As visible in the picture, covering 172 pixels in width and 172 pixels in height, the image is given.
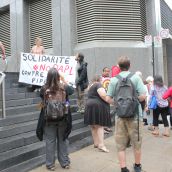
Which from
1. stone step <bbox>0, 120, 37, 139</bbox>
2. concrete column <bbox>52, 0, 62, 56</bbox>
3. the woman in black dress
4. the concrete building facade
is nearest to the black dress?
the woman in black dress

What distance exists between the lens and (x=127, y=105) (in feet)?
19.7

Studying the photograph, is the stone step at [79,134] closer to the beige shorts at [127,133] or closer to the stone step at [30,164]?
the stone step at [30,164]

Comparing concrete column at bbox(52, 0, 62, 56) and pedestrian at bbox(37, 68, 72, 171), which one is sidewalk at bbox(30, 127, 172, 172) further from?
concrete column at bbox(52, 0, 62, 56)

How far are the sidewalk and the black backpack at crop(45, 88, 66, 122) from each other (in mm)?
988

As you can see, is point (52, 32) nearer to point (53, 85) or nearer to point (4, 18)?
point (4, 18)

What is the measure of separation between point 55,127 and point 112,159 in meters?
1.55

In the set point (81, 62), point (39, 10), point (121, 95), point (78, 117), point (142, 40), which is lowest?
point (78, 117)

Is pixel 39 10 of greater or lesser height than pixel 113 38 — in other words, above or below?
above

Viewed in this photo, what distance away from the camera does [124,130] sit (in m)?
6.27

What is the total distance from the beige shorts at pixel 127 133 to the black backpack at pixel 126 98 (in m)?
0.16

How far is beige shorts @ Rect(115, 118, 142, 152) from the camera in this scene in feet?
20.1

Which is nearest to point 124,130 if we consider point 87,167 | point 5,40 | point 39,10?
point 87,167

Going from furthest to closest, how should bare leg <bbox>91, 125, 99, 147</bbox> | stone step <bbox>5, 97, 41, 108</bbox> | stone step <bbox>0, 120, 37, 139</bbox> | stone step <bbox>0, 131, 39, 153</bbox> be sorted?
stone step <bbox>5, 97, 41, 108</bbox>, bare leg <bbox>91, 125, 99, 147</bbox>, stone step <bbox>0, 120, 37, 139</bbox>, stone step <bbox>0, 131, 39, 153</bbox>

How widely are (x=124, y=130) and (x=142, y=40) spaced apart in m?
10.6
